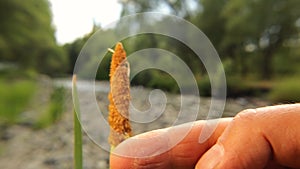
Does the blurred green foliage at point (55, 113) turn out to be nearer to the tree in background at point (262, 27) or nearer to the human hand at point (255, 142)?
the human hand at point (255, 142)

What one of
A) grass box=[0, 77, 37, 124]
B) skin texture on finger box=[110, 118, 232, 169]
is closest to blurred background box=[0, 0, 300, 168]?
grass box=[0, 77, 37, 124]

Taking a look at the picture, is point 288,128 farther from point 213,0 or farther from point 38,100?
point 213,0

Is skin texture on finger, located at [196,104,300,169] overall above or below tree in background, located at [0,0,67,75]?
below

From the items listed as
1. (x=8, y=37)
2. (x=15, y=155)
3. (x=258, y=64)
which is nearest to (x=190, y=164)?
(x=15, y=155)

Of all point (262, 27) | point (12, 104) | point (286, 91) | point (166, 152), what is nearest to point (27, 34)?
point (12, 104)

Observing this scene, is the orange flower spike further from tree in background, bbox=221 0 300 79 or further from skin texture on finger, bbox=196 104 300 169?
tree in background, bbox=221 0 300 79

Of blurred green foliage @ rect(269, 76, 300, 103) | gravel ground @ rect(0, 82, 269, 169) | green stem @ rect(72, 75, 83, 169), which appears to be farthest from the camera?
blurred green foliage @ rect(269, 76, 300, 103)

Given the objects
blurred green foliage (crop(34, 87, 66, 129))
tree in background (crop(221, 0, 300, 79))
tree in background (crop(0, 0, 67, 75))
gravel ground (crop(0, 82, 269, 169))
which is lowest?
gravel ground (crop(0, 82, 269, 169))
